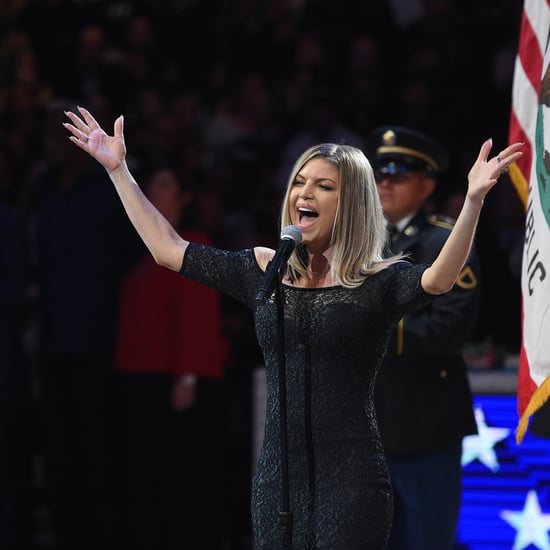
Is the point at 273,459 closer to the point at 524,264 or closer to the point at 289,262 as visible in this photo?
the point at 289,262

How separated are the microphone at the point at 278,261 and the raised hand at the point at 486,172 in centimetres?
46

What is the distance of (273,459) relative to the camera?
328 cm

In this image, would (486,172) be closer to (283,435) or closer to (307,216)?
(307,216)

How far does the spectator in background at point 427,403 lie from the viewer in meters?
4.63

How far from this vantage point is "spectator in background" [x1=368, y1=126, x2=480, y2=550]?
182 inches

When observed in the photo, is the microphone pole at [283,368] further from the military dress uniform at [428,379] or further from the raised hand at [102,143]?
the military dress uniform at [428,379]

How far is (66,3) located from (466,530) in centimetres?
591

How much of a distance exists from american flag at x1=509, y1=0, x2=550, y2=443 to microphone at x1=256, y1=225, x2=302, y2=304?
3.67ft

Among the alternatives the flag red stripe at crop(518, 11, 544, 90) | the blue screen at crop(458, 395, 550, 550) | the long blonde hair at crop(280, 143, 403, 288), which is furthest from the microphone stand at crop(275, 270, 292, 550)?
the blue screen at crop(458, 395, 550, 550)

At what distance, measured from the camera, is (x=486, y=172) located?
311 centimetres

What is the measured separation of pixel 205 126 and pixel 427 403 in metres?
4.46

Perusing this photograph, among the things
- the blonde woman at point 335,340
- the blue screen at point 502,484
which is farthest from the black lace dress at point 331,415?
the blue screen at point 502,484

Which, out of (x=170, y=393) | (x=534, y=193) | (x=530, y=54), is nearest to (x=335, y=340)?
(x=534, y=193)

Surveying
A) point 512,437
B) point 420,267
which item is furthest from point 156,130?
point 420,267
